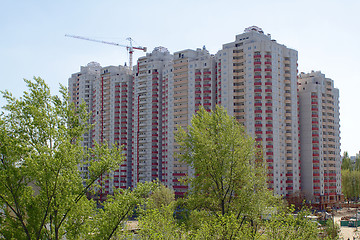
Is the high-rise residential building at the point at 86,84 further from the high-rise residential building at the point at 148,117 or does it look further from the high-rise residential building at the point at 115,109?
the high-rise residential building at the point at 148,117

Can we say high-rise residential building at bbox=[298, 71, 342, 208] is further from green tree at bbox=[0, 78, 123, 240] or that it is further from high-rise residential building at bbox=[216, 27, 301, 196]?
green tree at bbox=[0, 78, 123, 240]

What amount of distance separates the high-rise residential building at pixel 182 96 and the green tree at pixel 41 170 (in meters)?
99.6

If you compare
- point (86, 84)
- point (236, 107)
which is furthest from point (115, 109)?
point (236, 107)

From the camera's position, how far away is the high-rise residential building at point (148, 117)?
451ft

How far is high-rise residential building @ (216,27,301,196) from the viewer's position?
358 ft

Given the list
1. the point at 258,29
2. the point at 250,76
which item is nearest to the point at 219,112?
the point at 250,76

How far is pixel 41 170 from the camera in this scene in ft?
63.5

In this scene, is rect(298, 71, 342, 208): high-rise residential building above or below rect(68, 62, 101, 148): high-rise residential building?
below

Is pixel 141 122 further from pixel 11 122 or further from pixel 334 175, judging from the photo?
pixel 11 122

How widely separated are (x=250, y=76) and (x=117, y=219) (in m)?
95.4

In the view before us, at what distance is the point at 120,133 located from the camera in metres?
151

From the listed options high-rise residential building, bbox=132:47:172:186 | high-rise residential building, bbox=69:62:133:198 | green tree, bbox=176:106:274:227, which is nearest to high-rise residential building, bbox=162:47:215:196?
high-rise residential building, bbox=132:47:172:186

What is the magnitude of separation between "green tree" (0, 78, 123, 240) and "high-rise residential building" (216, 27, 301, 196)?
8998cm

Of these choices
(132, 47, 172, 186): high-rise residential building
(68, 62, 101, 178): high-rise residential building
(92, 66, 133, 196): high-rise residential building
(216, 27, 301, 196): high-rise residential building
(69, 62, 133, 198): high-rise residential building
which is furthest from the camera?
(68, 62, 101, 178): high-rise residential building
